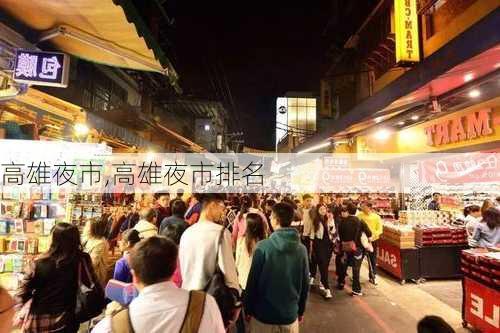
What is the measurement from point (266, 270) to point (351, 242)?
4.81 metres

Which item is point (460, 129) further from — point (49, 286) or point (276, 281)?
point (49, 286)

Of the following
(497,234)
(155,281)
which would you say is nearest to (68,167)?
(155,281)

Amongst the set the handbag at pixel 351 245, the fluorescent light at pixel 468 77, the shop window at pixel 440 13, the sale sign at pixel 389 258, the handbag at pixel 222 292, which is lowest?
the sale sign at pixel 389 258

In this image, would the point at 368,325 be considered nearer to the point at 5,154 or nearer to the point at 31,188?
the point at 31,188

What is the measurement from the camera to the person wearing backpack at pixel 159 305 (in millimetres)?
1657

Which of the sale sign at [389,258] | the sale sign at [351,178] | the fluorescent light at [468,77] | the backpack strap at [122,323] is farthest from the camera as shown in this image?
the sale sign at [351,178]

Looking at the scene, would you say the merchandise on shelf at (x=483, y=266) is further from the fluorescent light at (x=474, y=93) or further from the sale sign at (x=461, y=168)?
the sale sign at (x=461, y=168)

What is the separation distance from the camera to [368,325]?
5.91 m

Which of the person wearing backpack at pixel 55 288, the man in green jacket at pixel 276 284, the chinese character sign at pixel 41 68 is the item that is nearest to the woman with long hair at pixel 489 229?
the man in green jacket at pixel 276 284

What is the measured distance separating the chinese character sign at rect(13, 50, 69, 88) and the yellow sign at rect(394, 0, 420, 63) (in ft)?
27.1

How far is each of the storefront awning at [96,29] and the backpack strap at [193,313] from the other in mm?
3577

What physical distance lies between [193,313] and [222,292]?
1652 millimetres

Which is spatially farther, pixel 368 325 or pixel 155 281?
pixel 368 325

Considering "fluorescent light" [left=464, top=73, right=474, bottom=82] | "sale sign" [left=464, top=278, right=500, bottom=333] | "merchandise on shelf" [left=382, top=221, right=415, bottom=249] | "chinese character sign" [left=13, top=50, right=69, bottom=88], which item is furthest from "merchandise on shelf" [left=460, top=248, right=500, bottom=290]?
"chinese character sign" [left=13, top=50, right=69, bottom=88]
